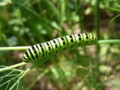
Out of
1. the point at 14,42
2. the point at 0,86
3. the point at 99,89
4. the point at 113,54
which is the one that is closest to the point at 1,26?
the point at 14,42

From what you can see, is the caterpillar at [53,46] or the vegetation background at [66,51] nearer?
the caterpillar at [53,46]

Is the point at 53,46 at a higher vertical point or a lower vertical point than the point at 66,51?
higher

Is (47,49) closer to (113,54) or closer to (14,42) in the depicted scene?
(113,54)

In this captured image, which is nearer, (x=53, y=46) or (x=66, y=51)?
(x=53, y=46)

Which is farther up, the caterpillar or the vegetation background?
the caterpillar

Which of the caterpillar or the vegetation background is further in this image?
the vegetation background
